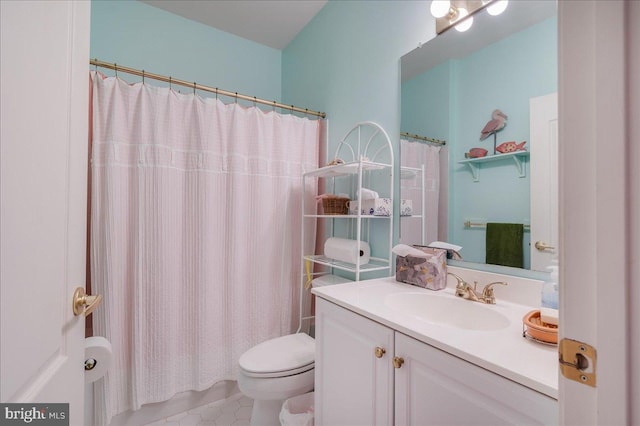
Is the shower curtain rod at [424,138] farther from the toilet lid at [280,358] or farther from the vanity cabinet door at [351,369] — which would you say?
the toilet lid at [280,358]

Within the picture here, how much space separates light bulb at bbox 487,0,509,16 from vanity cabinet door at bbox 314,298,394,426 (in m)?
1.30

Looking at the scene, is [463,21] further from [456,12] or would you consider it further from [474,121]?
[474,121]

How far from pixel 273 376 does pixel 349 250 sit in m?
0.71

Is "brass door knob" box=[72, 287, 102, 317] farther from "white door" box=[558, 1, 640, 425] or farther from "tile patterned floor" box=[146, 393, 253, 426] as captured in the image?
"tile patterned floor" box=[146, 393, 253, 426]

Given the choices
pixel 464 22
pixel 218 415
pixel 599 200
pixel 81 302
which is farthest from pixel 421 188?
pixel 218 415

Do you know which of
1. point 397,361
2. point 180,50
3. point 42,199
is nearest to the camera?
point 42,199

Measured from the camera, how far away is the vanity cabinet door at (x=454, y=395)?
605 millimetres

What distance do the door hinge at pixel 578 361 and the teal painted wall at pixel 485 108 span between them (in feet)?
2.54

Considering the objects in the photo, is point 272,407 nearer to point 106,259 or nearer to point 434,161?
point 106,259

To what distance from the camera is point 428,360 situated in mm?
786

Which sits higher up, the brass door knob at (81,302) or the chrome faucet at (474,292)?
the brass door knob at (81,302)

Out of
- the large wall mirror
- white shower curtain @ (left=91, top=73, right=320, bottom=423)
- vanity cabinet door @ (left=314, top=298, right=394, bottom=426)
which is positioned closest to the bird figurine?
the large wall mirror

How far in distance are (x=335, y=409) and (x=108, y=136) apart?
166cm

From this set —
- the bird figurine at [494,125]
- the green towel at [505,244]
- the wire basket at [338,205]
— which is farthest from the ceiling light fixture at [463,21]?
the wire basket at [338,205]
